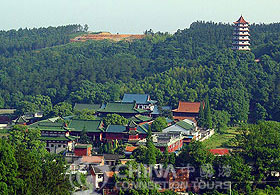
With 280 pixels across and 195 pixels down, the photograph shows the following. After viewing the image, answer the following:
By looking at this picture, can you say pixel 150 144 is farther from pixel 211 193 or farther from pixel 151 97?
pixel 151 97

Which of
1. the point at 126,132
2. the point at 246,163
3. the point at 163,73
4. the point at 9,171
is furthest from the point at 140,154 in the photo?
the point at 163,73

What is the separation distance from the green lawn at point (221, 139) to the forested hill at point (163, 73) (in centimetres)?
309

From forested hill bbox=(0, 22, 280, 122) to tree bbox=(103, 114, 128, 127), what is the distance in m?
6.65

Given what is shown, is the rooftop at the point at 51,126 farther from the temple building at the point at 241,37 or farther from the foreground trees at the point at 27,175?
the temple building at the point at 241,37

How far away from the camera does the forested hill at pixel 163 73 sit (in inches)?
1923

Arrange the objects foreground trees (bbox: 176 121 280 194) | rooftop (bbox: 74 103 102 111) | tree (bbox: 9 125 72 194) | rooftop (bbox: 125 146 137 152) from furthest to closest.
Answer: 1. rooftop (bbox: 74 103 102 111)
2. rooftop (bbox: 125 146 137 152)
3. foreground trees (bbox: 176 121 280 194)
4. tree (bbox: 9 125 72 194)

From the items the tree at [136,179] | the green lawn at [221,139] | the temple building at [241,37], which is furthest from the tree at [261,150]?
the temple building at [241,37]

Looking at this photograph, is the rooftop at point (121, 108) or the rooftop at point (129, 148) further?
the rooftop at point (121, 108)

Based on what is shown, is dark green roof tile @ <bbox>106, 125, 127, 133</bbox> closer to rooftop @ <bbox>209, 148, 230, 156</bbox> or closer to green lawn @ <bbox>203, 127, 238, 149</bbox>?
green lawn @ <bbox>203, 127, 238, 149</bbox>

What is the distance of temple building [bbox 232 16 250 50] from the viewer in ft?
196

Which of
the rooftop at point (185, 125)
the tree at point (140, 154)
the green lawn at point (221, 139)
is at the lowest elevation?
the green lawn at point (221, 139)

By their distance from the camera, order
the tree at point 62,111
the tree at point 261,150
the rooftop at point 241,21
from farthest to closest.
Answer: the rooftop at point 241,21
the tree at point 62,111
the tree at point 261,150

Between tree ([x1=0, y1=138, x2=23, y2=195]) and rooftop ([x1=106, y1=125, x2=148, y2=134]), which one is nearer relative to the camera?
tree ([x1=0, y1=138, x2=23, y2=195])

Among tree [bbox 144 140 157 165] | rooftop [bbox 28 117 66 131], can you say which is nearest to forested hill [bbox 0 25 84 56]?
rooftop [bbox 28 117 66 131]
